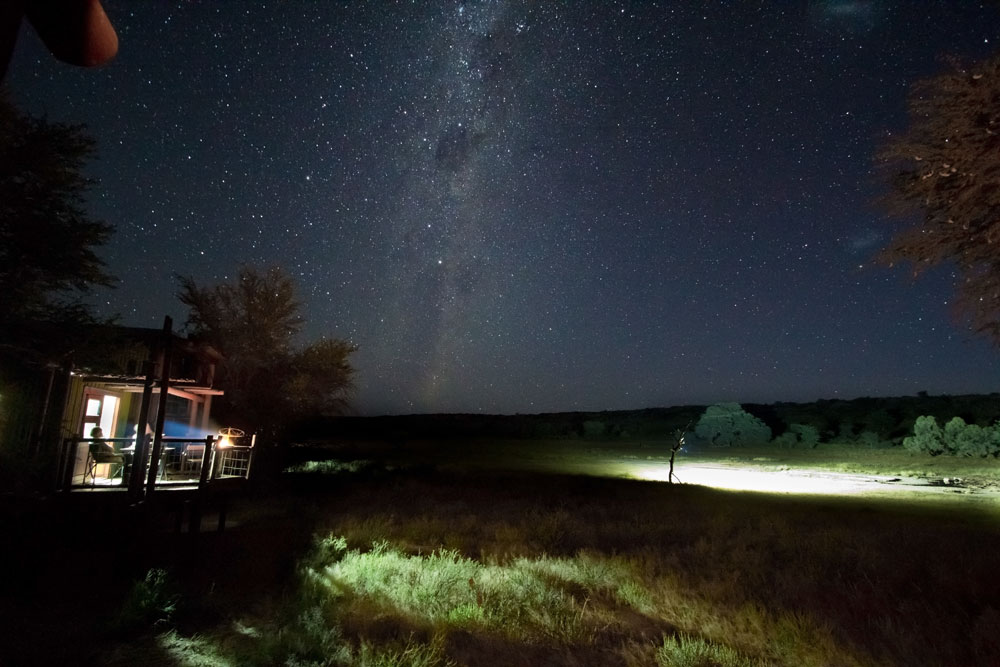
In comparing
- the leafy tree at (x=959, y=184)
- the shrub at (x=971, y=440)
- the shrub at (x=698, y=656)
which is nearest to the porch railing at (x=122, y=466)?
the shrub at (x=698, y=656)

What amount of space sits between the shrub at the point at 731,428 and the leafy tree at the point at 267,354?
185ft

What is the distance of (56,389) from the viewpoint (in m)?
15.1

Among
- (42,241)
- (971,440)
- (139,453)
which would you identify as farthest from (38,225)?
(971,440)

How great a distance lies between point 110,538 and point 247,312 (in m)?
Result: 24.2

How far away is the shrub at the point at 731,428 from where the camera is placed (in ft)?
245

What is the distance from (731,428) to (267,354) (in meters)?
Result: 62.2

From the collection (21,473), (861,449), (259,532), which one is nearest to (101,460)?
(21,473)

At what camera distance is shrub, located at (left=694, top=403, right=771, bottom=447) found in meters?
74.6

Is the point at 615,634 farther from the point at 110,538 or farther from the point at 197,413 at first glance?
the point at 197,413

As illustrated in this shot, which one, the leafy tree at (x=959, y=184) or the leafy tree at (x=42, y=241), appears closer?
the leafy tree at (x=959, y=184)

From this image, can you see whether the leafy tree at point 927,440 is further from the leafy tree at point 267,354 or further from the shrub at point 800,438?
the leafy tree at point 267,354

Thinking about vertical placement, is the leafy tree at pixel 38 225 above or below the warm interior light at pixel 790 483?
above

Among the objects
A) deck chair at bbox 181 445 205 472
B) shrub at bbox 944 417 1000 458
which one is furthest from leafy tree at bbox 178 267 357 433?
shrub at bbox 944 417 1000 458

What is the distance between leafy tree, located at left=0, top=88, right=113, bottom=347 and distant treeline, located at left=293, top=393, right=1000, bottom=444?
1926 inches
